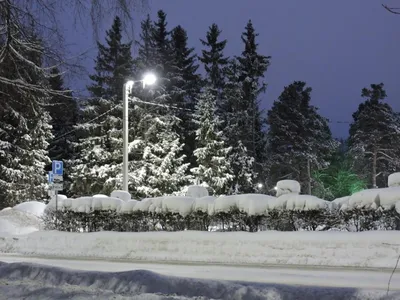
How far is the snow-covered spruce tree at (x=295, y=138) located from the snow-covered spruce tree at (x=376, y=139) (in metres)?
3.26

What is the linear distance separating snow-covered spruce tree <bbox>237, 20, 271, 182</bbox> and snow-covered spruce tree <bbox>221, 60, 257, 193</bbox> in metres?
0.39

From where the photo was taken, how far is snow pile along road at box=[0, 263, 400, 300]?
6309 millimetres

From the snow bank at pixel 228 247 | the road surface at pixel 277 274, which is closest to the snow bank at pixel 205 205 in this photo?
the snow bank at pixel 228 247

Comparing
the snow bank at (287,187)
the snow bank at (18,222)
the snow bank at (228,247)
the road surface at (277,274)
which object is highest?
the snow bank at (287,187)

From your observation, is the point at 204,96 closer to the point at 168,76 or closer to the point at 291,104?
the point at 168,76

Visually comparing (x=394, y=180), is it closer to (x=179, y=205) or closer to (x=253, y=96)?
(x=179, y=205)

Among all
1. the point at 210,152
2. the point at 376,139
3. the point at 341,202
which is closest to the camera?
the point at 341,202

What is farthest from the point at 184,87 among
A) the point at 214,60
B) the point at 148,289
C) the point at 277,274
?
the point at 148,289

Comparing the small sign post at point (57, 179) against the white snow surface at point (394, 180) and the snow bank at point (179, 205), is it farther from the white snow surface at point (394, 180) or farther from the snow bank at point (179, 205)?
the white snow surface at point (394, 180)

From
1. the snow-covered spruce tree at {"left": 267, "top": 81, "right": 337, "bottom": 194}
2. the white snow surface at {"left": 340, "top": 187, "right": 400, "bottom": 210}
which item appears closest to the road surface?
the white snow surface at {"left": 340, "top": 187, "right": 400, "bottom": 210}

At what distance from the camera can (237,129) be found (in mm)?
45125

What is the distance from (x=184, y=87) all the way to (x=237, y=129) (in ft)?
20.7

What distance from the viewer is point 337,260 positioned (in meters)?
12.3

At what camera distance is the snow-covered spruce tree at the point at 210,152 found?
38.0 meters
